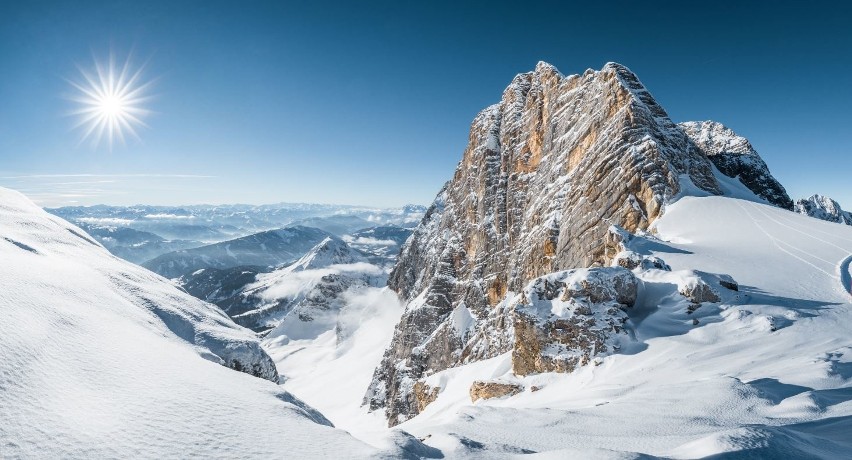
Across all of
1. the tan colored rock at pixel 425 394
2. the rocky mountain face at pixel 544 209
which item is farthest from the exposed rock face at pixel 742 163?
the tan colored rock at pixel 425 394

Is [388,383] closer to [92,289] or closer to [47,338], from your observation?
[92,289]

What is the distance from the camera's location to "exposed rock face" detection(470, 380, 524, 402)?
19000 millimetres

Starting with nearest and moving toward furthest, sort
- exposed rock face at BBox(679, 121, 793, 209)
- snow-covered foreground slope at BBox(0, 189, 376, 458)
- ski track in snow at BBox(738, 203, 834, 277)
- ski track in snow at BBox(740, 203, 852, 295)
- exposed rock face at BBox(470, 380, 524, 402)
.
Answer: snow-covered foreground slope at BBox(0, 189, 376, 458) → ski track in snow at BBox(740, 203, 852, 295) → exposed rock face at BBox(470, 380, 524, 402) → ski track in snow at BBox(738, 203, 834, 277) → exposed rock face at BBox(679, 121, 793, 209)

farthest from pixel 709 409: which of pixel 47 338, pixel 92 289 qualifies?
pixel 92 289

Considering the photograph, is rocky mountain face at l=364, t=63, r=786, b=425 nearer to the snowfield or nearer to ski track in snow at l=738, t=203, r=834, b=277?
the snowfield

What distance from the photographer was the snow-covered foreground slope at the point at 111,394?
5.46m

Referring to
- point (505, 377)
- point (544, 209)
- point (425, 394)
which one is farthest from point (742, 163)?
point (505, 377)

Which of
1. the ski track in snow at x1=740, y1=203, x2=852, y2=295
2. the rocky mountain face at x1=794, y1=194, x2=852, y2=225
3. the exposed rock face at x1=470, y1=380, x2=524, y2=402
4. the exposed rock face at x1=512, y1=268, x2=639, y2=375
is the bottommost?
the exposed rock face at x1=470, y1=380, x2=524, y2=402

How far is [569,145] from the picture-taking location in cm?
4769

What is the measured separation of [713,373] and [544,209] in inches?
1476

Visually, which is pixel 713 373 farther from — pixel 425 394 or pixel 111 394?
pixel 425 394

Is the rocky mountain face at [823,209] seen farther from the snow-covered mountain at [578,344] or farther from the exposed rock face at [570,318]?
the exposed rock face at [570,318]

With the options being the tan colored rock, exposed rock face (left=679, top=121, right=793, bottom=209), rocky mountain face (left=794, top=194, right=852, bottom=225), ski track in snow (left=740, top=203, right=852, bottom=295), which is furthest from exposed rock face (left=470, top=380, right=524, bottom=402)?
rocky mountain face (left=794, top=194, right=852, bottom=225)

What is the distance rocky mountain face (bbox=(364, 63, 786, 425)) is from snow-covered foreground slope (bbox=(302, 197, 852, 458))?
2.32m
